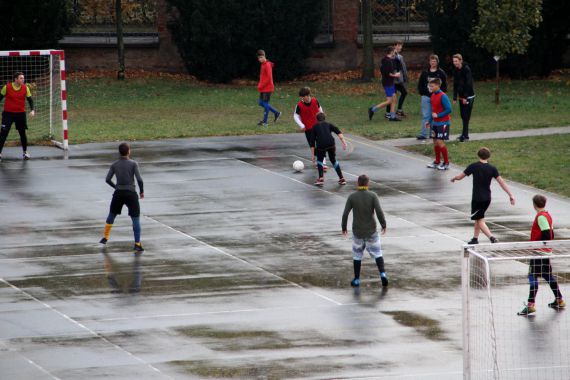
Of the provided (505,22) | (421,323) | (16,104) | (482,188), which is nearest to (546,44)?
(505,22)

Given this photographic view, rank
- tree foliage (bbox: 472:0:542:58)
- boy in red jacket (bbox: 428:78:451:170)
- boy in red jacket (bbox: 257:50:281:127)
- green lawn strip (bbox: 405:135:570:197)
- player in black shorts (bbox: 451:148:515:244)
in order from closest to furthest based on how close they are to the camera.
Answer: player in black shorts (bbox: 451:148:515:244) → green lawn strip (bbox: 405:135:570:197) → boy in red jacket (bbox: 428:78:451:170) → boy in red jacket (bbox: 257:50:281:127) → tree foliage (bbox: 472:0:542:58)

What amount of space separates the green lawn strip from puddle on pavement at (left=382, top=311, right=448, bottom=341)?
8.40 m

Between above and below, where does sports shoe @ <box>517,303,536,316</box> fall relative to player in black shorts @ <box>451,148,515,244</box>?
below

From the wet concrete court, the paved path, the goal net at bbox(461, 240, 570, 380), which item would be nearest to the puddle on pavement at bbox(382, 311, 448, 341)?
the wet concrete court

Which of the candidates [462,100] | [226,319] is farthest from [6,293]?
[462,100]

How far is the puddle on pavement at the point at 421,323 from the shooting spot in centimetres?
1360

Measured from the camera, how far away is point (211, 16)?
40312mm

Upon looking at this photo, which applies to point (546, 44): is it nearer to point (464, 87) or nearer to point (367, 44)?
point (367, 44)

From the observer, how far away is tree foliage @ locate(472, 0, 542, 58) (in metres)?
33.7

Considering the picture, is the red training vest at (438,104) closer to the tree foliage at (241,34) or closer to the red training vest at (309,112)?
the red training vest at (309,112)

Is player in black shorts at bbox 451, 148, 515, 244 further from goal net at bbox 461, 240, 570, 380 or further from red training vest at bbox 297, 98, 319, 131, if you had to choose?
red training vest at bbox 297, 98, 319, 131

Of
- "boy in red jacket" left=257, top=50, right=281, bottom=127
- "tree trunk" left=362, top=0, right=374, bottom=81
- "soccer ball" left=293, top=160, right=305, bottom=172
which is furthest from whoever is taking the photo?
"tree trunk" left=362, top=0, right=374, bottom=81

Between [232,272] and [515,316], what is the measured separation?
4281 millimetres

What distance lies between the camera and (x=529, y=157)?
2530cm
